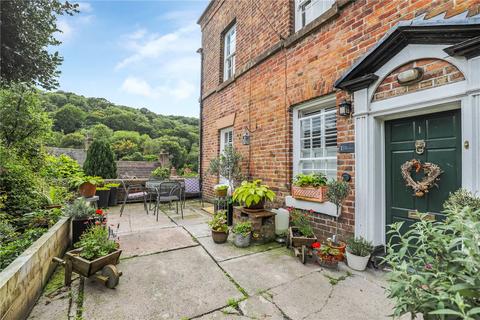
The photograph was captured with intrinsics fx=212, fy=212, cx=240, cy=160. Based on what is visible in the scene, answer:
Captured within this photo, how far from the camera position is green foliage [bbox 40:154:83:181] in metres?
5.25

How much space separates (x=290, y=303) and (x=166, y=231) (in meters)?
2.88

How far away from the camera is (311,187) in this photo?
11.4 feet

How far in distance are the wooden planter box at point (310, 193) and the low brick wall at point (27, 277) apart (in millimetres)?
3426

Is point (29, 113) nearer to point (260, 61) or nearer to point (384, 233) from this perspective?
point (260, 61)

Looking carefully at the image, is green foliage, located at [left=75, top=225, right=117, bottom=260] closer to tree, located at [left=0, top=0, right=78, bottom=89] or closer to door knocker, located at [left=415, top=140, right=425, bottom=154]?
Result: tree, located at [left=0, top=0, right=78, bottom=89]

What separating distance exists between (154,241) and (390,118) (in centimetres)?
408

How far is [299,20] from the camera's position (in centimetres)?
413

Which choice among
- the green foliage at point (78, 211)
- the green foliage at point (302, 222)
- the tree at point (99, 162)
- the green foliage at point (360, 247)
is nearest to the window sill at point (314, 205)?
the green foliage at point (302, 222)

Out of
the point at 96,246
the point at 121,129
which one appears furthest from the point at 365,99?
the point at 121,129

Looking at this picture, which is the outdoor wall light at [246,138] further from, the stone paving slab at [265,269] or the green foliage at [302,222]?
the stone paving slab at [265,269]

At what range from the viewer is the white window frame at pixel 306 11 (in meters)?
3.87

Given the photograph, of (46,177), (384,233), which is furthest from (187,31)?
(384,233)

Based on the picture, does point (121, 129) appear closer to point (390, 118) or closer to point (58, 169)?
point (58, 169)

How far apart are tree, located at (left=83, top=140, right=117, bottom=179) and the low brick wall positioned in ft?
17.3
